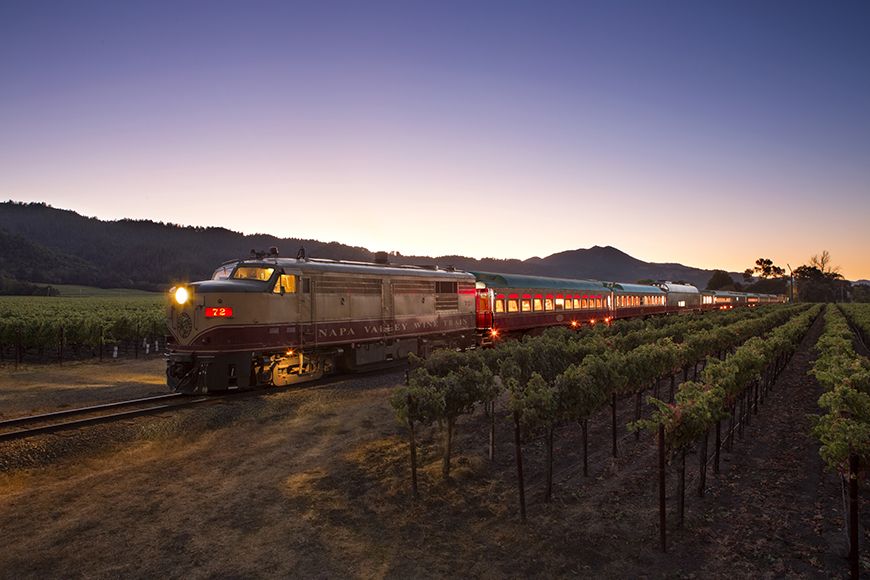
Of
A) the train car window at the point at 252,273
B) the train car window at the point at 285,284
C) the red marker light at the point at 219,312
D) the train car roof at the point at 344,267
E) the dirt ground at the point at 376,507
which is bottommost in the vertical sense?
the dirt ground at the point at 376,507

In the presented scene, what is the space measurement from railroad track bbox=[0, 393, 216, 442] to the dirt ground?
543 mm

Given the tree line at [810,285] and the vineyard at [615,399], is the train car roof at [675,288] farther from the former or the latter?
the tree line at [810,285]

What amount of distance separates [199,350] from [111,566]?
8958 mm

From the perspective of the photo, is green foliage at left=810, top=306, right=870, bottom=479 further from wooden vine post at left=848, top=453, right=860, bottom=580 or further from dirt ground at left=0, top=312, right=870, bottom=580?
dirt ground at left=0, top=312, right=870, bottom=580

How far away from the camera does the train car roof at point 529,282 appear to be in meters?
29.0

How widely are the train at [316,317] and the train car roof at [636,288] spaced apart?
1943 centimetres

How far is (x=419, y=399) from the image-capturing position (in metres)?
9.77

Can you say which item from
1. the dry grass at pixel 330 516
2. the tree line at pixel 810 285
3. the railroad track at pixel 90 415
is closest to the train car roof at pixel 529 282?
the dry grass at pixel 330 516

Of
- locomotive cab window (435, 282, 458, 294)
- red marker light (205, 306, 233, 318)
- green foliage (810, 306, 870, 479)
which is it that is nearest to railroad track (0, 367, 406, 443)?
red marker light (205, 306, 233, 318)

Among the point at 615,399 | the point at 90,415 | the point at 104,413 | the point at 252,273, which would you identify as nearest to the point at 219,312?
the point at 252,273

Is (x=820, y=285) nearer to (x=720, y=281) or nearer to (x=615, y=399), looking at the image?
(x=720, y=281)

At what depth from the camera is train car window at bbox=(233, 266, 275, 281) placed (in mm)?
16391

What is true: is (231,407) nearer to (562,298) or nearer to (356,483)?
(356,483)

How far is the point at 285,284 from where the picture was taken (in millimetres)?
16703
